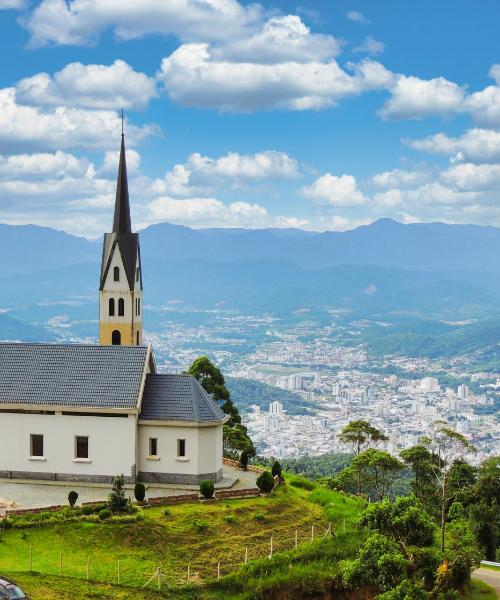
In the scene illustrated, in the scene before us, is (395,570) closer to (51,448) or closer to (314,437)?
(51,448)

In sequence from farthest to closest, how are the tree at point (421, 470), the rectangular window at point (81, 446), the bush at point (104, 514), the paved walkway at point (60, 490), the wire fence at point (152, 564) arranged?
the tree at point (421, 470) < the rectangular window at point (81, 446) < the paved walkway at point (60, 490) < the bush at point (104, 514) < the wire fence at point (152, 564)

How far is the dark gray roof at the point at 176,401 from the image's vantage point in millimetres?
35125

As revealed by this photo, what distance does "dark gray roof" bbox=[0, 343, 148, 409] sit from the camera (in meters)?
35.5

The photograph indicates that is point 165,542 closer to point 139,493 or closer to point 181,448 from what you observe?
point 139,493

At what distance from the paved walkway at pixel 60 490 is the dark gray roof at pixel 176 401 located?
2.63 m

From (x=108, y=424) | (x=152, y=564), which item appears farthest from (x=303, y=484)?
(x=152, y=564)

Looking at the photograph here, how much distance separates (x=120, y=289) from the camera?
49.2m

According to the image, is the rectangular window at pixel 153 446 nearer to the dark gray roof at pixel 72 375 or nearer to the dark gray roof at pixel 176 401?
the dark gray roof at pixel 176 401

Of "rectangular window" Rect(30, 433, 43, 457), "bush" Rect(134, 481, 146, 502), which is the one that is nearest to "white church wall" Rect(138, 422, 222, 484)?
"bush" Rect(134, 481, 146, 502)

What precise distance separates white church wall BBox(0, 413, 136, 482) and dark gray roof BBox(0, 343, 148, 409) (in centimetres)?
67

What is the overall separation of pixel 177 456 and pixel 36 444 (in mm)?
5688

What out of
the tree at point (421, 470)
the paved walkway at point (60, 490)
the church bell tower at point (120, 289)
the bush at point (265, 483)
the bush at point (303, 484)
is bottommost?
the tree at point (421, 470)

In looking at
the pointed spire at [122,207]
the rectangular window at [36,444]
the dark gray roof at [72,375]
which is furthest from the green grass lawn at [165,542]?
the pointed spire at [122,207]

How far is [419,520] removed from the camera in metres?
27.3
